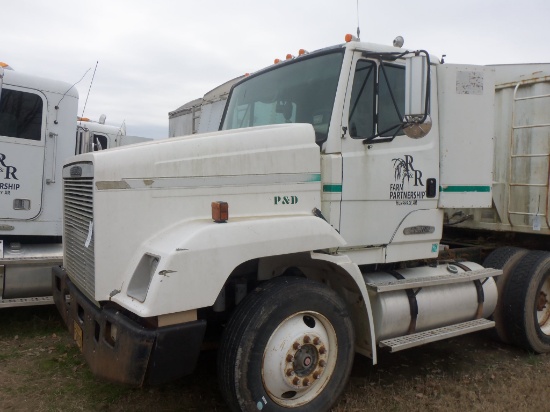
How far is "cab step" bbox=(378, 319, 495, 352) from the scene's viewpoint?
4.01 metres

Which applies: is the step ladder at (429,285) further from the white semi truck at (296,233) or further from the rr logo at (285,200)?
the rr logo at (285,200)

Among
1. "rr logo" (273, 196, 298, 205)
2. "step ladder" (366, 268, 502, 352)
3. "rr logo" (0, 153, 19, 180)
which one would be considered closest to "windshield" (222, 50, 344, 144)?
"rr logo" (273, 196, 298, 205)

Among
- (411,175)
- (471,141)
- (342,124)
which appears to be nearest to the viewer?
(342,124)

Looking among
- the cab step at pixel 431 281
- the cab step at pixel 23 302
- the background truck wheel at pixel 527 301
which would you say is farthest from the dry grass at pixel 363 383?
the cab step at pixel 431 281

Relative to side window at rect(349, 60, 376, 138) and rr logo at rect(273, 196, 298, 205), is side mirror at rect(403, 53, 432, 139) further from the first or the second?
rr logo at rect(273, 196, 298, 205)

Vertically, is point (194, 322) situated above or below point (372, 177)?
below

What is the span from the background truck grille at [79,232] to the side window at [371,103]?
6.75 feet

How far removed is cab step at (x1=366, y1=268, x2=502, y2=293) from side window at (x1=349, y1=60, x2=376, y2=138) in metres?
1.23

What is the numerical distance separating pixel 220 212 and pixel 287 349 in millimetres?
1043

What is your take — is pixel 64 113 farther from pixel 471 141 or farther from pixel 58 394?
pixel 471 141

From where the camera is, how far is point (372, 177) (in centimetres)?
411

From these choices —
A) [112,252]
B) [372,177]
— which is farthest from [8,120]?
[372,177]

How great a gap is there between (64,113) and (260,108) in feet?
9.39

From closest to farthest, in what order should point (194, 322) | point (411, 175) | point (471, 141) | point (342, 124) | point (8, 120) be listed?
point (194, 322), point (342, 124), point (411, 175), point (471, 141), point (8, 120)
